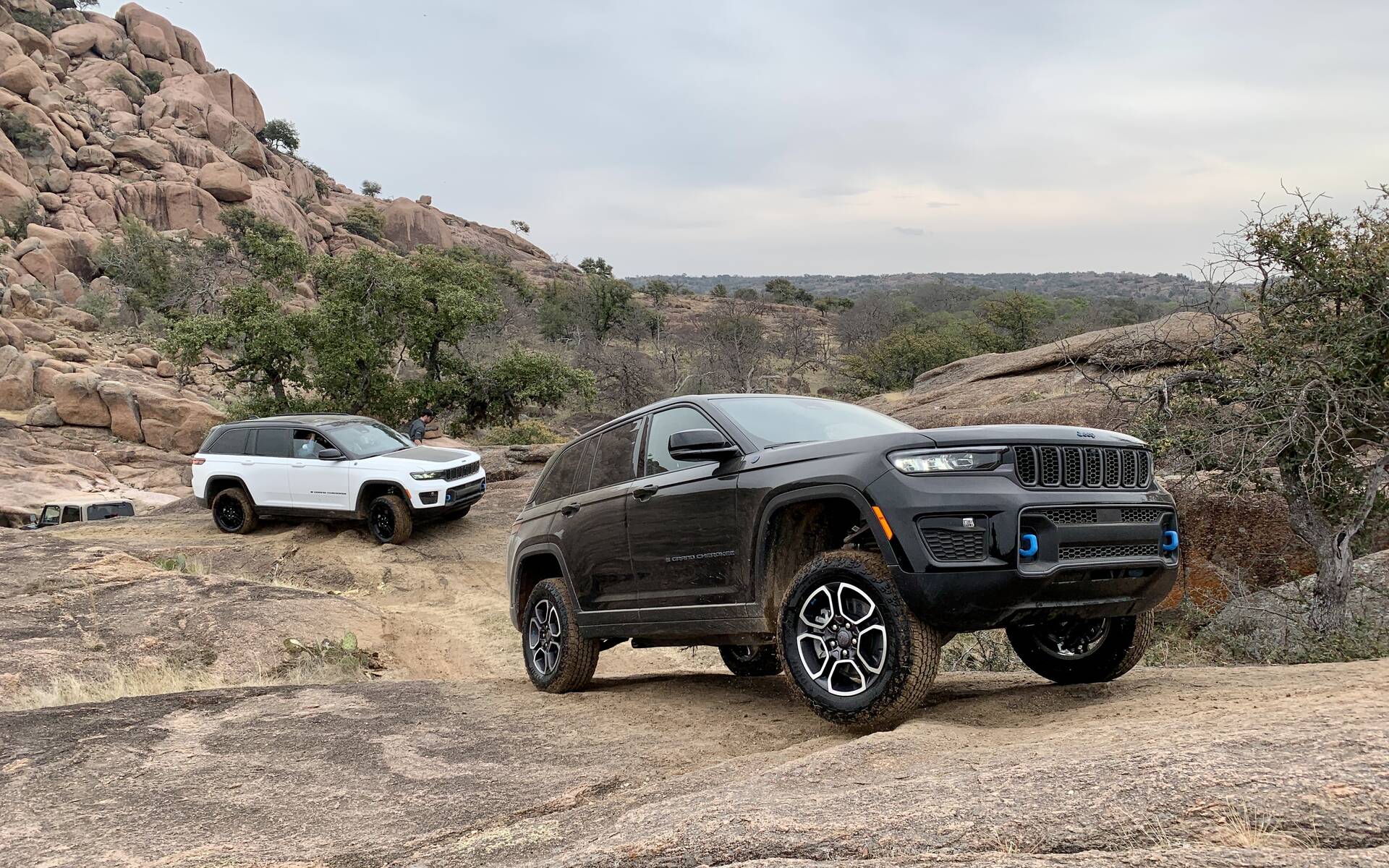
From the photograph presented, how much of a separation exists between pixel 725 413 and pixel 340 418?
11.9m

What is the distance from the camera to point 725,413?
5.46m

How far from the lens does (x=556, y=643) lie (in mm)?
6781

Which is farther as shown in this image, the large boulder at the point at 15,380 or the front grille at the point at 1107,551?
the large boulder at the point at 15,380

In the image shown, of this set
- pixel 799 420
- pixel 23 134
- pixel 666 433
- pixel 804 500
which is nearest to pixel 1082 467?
pixel 804 500

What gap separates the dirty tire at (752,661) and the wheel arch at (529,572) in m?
1.41

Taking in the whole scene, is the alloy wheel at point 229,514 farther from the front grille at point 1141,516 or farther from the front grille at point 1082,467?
the front grille at point 1141,516

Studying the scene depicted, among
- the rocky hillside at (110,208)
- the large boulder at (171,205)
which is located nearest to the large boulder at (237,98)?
the rocky hillside at (110,208)

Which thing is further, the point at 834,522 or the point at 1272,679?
the point at 834,522

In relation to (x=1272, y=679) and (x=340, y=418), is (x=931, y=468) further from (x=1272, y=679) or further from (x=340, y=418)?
(x=340, y=418)

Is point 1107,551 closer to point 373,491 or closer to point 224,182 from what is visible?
point 373,491

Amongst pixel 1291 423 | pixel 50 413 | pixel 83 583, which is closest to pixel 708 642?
pixel 1291 423

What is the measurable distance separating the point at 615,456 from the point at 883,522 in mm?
2534

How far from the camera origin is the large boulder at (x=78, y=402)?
3238 cm

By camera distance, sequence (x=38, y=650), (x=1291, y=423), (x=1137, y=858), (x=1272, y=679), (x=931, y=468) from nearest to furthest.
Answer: (x=1137, y=858) → (x=931, y=468) → (x=1272, y=679) → (x=1291, y=423) → (x=38, y=650)
